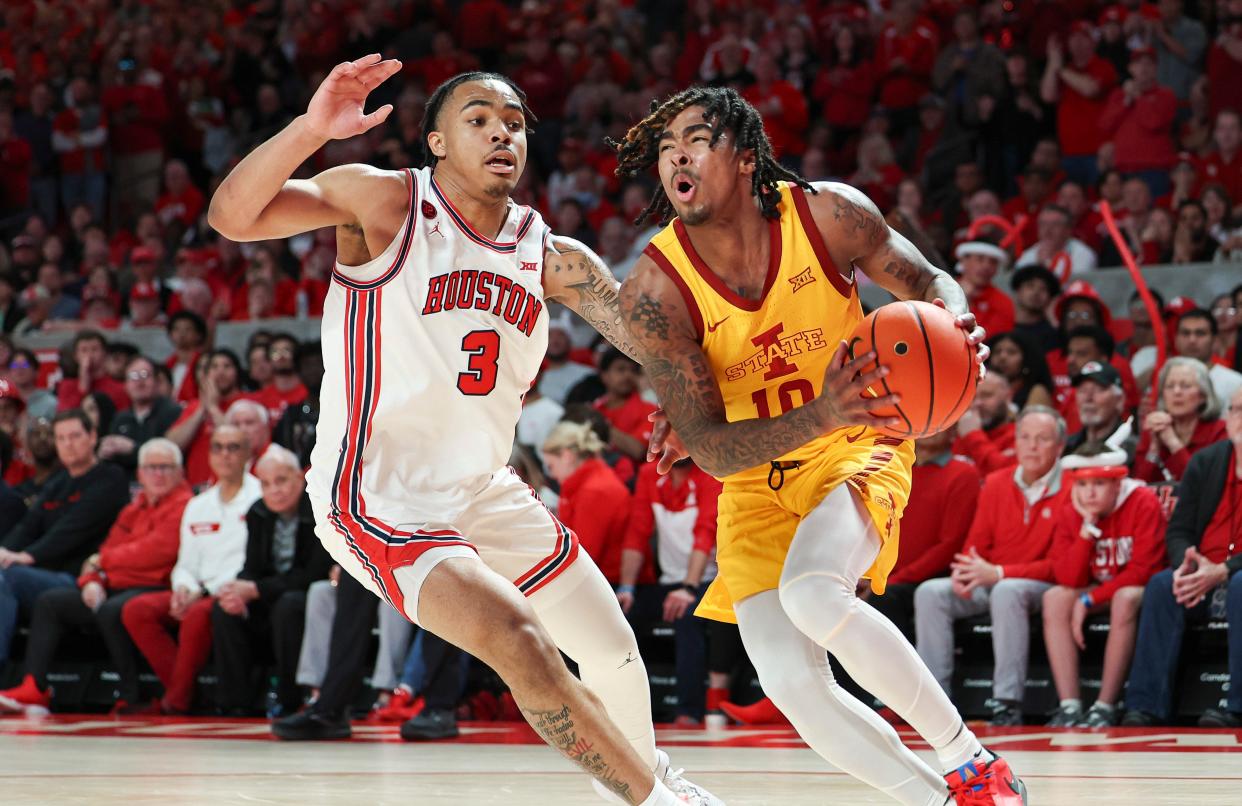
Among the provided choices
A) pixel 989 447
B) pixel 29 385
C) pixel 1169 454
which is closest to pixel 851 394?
pixel 1169 454

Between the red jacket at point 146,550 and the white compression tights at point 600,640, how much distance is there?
554cm

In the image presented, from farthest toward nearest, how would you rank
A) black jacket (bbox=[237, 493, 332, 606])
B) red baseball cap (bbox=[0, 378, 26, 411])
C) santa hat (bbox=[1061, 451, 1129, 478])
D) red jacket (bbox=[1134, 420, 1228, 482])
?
red baseball cap (bbox=[0, 378, 26, 411]), black jacket (bbox=[237, 493, 332, 606]), red jacket (bbox=[1134, 420, 1228, 482]), santa hat (bbox=[1061, 451, 1129, 478])

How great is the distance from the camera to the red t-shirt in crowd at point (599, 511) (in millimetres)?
8492

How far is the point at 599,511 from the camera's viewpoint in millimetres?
8500

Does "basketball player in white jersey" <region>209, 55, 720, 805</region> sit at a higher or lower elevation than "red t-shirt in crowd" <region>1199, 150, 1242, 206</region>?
lower

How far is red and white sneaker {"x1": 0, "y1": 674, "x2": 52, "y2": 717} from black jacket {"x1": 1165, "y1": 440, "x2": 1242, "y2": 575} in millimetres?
6115

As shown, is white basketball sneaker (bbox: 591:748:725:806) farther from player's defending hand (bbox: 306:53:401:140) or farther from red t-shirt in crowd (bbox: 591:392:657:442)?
red t-shirt in crowd (bbox: 591:392:657:442)

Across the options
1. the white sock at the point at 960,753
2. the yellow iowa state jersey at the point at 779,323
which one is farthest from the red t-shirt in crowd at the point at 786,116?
the white sock at the point at 960,753

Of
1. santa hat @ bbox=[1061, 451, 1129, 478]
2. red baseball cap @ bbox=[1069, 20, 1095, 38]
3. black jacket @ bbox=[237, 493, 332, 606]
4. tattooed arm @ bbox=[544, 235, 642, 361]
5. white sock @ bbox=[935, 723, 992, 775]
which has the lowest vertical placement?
black jacket @ bbox=[237, 493, 332, 606]

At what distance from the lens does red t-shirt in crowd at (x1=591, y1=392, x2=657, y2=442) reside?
31.1 ft

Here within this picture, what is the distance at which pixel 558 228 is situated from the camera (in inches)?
497

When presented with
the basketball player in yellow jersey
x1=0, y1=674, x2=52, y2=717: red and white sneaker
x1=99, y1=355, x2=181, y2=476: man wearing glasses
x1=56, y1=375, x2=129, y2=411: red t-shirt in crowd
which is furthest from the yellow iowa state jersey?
x1=56, y1=375, x2=129, y2=411: red t-shirt in crowd

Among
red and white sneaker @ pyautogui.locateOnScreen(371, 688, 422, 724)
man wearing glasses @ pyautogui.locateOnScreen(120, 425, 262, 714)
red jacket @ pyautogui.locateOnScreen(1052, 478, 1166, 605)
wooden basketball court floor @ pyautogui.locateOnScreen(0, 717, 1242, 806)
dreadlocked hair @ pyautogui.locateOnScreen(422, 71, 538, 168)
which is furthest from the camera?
man wearing glasses @ pyautogui.locateOnScreen(120, 425, 262, 714)

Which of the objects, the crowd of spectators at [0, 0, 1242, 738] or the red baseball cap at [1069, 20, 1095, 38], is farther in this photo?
the red baseball cap at [1069, 20, 1095, 38]
